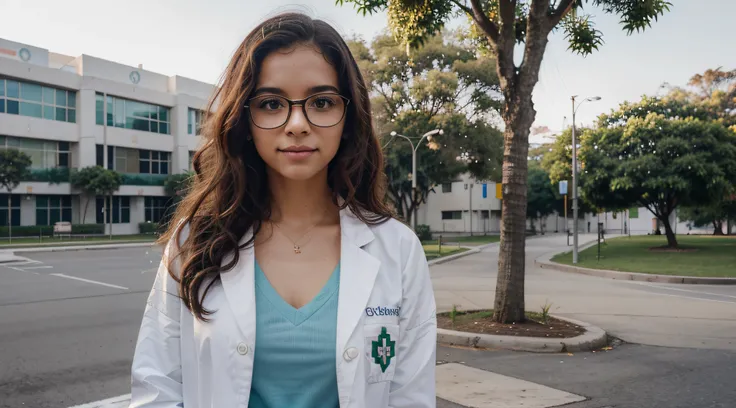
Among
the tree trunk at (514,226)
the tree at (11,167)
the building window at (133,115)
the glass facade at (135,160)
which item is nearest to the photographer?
the tree trunk at (514,226)

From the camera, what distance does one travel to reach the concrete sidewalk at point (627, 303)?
27.2 feet

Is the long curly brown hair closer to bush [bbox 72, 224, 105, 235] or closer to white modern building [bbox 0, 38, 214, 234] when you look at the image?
white modern building [bbox 0, 38, 214, 234]

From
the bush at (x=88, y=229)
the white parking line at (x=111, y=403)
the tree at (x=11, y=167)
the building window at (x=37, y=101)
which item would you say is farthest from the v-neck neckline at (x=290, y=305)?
the building window at (x=37, y=101)

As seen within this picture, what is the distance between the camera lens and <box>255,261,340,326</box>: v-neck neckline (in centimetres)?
169

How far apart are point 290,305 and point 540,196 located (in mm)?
61731

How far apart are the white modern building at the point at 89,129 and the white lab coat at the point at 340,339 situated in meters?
38.9

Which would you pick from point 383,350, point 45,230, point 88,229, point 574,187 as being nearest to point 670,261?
point 574,187

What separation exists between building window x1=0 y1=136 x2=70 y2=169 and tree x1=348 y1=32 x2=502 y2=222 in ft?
66.7

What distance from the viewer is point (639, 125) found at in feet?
86.1

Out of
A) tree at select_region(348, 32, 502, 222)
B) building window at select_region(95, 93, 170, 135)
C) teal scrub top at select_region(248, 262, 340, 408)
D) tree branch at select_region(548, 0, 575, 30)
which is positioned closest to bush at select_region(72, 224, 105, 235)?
building window at select_region(95, 93, 170, 135)

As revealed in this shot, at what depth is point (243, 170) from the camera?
194 cm

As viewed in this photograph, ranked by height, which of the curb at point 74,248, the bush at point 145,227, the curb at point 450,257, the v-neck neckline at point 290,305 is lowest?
the curb at point 450,257

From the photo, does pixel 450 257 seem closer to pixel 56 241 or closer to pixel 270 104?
pixel 56 241

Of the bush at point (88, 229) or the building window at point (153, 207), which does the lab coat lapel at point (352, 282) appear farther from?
the building window at point (153, 207)
